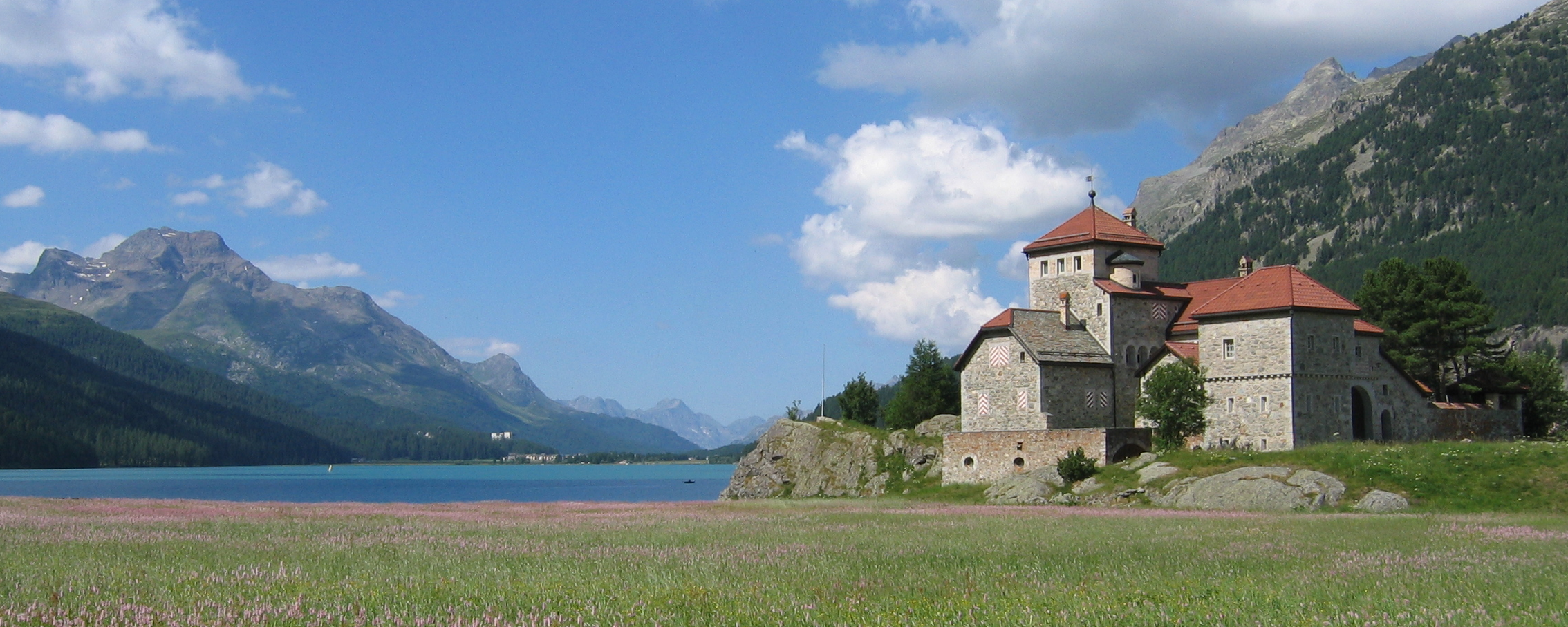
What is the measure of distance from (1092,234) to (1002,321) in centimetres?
808

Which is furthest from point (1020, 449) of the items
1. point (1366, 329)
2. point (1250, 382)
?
point (1366, 329)

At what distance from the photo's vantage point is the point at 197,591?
594 inches

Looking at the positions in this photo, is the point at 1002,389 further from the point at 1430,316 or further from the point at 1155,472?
the point at 1430,316

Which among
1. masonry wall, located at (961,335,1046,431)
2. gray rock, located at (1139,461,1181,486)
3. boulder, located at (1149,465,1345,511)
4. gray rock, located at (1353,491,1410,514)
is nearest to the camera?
gray rock, located at (1353,491,1410,514)

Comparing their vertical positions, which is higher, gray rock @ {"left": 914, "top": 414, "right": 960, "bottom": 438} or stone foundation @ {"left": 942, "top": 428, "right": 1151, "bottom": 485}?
gray rock @ {"left": 914, "top": 414, "right": 960, "bottom": 438}

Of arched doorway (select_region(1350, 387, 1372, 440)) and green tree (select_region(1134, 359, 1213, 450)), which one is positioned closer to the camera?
green tree (select_region(1134, 359, 1213, 450))

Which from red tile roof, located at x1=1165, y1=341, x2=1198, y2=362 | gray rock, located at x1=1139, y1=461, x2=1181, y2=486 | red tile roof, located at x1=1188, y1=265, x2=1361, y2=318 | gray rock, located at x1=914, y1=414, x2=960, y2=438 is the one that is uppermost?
red tile roof, located at x1=1188, y1=265, x2=1361, y2=318

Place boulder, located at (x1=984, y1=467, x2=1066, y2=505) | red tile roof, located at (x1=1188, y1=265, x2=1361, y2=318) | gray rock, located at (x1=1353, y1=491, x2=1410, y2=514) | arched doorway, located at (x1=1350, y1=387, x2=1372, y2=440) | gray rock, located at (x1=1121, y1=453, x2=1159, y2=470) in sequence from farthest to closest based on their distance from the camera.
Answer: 1. arched doorway, located at (x1=1350, y1=387, x2=1372, y2=440)
2. red tile roof, located at (x1=1188, y1=265, x2=1361, y2=318)
3. gray rock, located at (x1=1121, y1=453, x2=1159, y2=470)
4. boulder, located at (x1=984, y1=467, x2=1066, y2=505)
5. gray rock, located at (x1=1353, y1=491, x2=1410, y2=514)

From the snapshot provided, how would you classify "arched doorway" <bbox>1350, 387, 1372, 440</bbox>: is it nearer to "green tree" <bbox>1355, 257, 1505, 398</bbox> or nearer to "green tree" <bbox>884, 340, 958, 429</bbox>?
"green tree" <bbox>1355, 257, 1505, 398</bbox>

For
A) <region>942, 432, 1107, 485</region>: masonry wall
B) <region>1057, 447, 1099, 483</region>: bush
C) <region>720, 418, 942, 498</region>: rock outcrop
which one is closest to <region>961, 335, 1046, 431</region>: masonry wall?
<region>942, 432, 1107, 485</region>: masonry wall

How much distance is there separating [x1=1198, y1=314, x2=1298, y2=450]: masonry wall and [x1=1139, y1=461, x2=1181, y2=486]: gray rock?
8.04m

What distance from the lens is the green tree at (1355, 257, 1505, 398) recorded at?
7231cm

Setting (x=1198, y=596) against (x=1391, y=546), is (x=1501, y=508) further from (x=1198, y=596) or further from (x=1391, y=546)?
(x=1198, y=596)

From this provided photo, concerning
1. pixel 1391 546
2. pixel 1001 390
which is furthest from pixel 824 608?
pixel 1001 390
